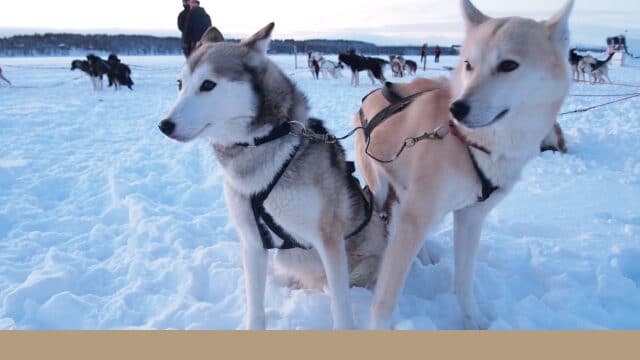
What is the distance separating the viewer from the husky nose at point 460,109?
1659mm

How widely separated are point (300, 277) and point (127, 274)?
1029 millimetres

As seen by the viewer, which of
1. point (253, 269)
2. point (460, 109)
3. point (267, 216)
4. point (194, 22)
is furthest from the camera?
point (194, 22)

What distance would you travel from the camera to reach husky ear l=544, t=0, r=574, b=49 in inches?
68.7

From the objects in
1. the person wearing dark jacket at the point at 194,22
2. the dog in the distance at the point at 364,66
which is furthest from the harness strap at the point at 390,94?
the dog in the distance at the point at 364,66

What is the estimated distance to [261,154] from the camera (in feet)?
6.23

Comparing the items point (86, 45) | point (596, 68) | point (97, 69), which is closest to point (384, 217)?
point (97, 69)

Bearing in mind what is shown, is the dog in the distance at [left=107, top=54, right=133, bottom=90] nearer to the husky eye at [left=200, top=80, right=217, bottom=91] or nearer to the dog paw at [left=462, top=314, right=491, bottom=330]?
the husky eye at [left=200, top=80, right=217, bottom=91]

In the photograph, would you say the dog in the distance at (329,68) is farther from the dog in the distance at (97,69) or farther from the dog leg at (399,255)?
the dog leg at (399,255)

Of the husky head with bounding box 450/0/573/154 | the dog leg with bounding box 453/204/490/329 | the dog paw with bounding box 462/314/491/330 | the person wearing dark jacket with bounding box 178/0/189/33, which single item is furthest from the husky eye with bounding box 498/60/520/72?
the person wearing dark jacket with bounding box 178/0/189/33

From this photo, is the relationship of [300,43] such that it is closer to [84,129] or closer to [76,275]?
[84,129]

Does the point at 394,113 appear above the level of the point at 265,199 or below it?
above

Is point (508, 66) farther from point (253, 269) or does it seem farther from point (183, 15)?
point (183, 15)

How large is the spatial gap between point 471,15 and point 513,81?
1.32 feet

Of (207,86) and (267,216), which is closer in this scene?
(207,86)
